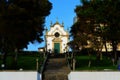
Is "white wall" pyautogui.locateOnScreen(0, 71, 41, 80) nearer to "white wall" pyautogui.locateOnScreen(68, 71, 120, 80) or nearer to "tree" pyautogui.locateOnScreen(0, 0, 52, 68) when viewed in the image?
"white wall" pyautogui.locateOnScreen(68, 71, 120, 80)

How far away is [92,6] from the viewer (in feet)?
186

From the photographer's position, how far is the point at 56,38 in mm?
95188

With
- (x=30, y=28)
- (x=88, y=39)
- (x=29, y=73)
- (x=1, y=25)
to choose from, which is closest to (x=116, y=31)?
(x=88, y=39)

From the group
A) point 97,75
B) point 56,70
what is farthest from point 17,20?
point 97,75

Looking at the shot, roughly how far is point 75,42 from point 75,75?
2191 centimetres

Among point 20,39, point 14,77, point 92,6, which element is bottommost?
point 14,77

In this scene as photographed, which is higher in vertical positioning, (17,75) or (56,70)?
(56,70)

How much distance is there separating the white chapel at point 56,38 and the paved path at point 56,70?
95.6 ft

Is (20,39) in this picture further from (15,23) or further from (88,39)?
(88,39)

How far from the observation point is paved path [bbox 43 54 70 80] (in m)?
47.6

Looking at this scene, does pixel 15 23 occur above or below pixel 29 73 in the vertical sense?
above

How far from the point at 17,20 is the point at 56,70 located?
6.89m

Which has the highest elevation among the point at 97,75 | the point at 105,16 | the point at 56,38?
the point at 56,38

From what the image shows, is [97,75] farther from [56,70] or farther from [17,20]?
[17,20]
